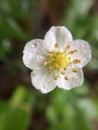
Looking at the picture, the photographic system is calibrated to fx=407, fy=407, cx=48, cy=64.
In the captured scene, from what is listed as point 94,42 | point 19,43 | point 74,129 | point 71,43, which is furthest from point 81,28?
point 71,43

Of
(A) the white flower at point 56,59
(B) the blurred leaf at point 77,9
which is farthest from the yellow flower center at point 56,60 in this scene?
(B) the blurred leaf at point 77,9

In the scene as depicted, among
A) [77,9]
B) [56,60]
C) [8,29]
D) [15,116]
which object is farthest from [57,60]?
[77,9]

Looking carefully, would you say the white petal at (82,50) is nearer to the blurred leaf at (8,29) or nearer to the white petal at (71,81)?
the white petal at (71,81)

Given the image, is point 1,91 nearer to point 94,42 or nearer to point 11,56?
point 11,56

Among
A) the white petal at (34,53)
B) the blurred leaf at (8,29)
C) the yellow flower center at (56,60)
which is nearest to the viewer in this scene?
the white petal at (34,53)

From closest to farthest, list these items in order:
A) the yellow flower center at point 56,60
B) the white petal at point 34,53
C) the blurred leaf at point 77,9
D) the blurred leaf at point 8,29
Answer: the white petal at point 34,53 < the yellow flower center at point 56,60 < the blurred leaf at point 8,29 < the blurred leaf at point 77,9

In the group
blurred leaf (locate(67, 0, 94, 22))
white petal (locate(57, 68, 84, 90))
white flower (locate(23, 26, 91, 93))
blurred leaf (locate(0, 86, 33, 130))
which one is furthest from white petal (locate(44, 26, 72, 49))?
blurred leaf (locate(67, 0, 94, 22))
